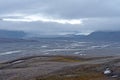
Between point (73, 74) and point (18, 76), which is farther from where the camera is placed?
point (18, 76)

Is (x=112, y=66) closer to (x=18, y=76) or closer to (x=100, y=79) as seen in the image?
(x=100, y=79)

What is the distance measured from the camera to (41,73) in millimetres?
52500

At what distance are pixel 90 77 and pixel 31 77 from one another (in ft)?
30.2

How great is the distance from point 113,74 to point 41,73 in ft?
38.7

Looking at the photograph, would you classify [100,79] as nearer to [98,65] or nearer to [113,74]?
[113,74]

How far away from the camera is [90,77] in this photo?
151 ft

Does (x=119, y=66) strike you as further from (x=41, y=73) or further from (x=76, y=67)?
(x=41, y=73)

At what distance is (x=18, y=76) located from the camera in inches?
2080

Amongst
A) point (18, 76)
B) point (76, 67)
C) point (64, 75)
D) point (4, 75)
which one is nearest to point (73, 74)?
point (64, 75)

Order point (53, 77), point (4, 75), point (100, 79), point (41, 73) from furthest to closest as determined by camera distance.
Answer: point (4, 75) → point (41, 73) → point (53, 77) → point (100, 79)

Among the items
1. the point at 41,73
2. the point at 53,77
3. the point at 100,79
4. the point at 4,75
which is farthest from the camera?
the point at 4,75

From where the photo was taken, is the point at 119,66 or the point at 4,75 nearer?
the point at 119,66

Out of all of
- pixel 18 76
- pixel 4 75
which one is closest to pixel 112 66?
pixel 18 76

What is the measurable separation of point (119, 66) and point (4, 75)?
19.0 metres
